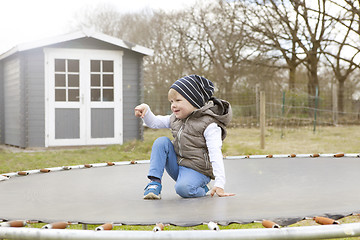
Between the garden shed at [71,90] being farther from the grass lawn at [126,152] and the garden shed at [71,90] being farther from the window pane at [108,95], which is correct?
the grass lawn at [126,152]

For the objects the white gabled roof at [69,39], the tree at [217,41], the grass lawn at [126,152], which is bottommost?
the grass lawn at [126,152]

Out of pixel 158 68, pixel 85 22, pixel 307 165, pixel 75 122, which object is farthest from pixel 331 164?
pixel 85 22

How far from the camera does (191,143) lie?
1905 millimetres

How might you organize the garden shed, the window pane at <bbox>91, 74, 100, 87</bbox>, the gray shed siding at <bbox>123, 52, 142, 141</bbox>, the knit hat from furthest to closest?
the gray shed siding at <bbox>123, 52, 142, 141</bbox> → the window pane at <bbox>91, 74, 100, 87</bbox> → the garden shed → the knit hat

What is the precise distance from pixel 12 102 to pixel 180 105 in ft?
20.8

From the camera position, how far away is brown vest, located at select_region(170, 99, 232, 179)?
1896 millimetres

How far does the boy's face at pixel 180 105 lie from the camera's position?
1.89m

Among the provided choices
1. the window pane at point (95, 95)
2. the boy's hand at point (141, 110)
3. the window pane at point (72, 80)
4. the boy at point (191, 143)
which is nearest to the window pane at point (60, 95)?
the window pane at point (72, 80)

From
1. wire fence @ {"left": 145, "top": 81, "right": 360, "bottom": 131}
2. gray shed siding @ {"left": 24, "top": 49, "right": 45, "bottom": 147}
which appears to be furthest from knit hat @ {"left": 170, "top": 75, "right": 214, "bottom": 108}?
wire fence @ {"left": 145, "top": 81, "right": 360, "bottom": 131}

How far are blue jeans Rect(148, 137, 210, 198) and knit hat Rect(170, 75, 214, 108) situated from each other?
8.9 inches

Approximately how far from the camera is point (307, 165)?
3090 mm

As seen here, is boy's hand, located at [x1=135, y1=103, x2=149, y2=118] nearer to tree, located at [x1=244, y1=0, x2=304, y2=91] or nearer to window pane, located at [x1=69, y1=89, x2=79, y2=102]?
window pane, located at [x1=69, y1=89, x2=79, y2=102]

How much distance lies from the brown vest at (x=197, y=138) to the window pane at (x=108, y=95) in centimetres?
517

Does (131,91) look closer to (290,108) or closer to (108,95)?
(108,95)
